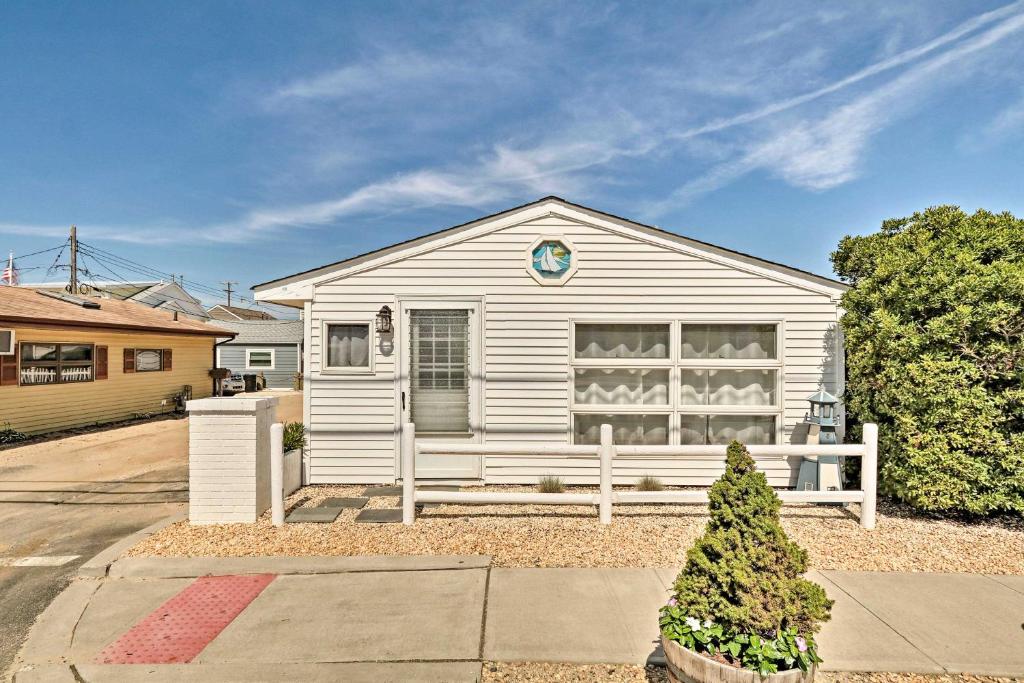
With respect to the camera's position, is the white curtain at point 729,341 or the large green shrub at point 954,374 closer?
the large green shrub at point 954,374

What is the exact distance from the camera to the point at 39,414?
36.2ft

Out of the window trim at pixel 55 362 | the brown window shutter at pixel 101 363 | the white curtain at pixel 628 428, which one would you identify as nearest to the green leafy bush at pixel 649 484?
the white curtain at pixel 628 428

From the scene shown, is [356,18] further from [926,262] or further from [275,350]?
[275,350]

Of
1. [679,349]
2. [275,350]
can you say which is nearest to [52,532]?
[679,349]

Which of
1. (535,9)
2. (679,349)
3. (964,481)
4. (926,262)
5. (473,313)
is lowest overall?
(964,481)

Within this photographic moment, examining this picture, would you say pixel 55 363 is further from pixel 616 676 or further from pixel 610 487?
pixel 616 676

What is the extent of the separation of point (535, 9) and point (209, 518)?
31.4ft

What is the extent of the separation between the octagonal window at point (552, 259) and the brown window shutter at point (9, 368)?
39.7 feet

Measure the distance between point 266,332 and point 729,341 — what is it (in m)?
24.0

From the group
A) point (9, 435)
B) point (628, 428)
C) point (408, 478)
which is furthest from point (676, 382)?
point (9, 435)

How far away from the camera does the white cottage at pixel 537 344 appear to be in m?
6.54

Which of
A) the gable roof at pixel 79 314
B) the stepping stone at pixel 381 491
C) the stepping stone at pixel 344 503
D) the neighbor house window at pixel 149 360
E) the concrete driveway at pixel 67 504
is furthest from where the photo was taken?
the neighbor house window at pixel 149 360

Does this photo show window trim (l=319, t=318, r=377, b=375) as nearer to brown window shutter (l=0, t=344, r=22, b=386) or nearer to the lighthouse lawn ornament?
the lighthouse lawn ornament

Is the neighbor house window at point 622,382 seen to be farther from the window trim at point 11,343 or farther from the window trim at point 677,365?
the window trim at point 11,343
